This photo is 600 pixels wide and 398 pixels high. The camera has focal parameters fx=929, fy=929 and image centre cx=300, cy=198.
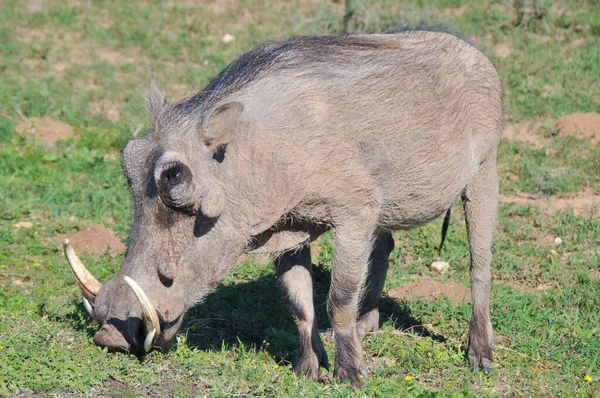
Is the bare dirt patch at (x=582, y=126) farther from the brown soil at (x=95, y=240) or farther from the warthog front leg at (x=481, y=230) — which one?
the brown soil at (x=95, y=240)

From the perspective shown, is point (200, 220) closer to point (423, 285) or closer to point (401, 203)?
point (401, 203)

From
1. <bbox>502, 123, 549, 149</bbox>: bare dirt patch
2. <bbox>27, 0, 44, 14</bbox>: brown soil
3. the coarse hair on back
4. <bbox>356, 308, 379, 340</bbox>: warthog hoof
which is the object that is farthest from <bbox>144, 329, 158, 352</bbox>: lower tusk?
<bbox>27, 0, 44, 14</bbox>: brown soil

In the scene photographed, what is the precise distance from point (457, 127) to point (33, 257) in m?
2.99

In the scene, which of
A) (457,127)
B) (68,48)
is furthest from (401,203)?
(68,48)

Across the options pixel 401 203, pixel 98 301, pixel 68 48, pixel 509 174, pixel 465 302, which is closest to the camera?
pixel 98 301

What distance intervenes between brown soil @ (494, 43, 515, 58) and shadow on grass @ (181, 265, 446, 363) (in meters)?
4.60

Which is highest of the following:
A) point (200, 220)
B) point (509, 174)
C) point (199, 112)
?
point (199, 112)

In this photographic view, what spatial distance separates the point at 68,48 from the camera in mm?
10133

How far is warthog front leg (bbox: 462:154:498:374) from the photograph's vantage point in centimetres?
540

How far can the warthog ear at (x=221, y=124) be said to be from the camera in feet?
13.7

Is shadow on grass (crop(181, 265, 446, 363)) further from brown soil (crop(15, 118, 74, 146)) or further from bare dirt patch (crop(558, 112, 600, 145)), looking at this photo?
bare dirt patch (crop(558, 112, 600, 145))

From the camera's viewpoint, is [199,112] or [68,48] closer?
[199,112]

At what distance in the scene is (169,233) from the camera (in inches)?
163

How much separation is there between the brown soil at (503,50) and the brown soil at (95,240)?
16.7ft
